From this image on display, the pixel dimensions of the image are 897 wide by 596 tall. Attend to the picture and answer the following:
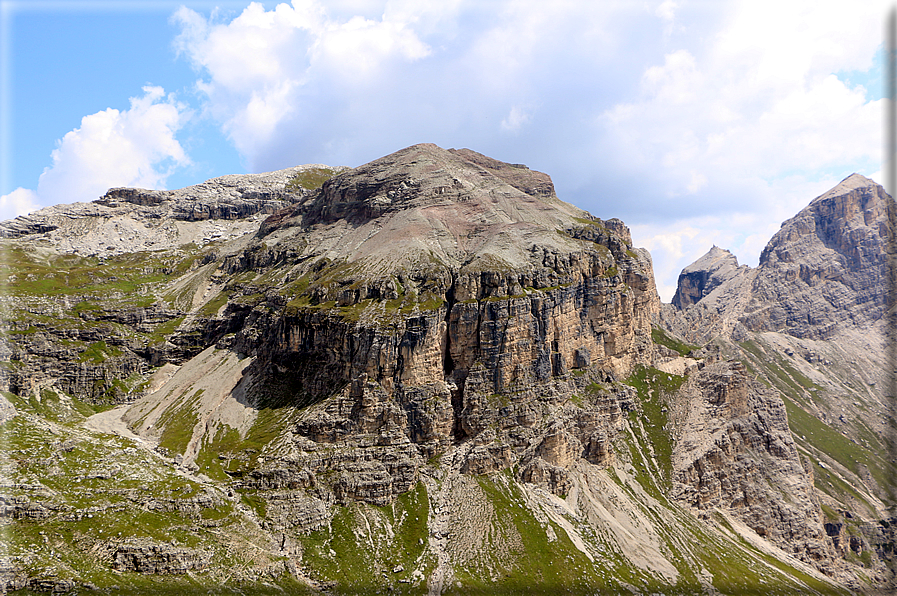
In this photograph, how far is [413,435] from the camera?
128 m

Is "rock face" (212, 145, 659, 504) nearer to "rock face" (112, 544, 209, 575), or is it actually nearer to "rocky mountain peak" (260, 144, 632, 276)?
"rocky mountain peak" (260, 144, 632, 276)

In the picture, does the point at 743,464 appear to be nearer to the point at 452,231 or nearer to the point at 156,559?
the point at 452,231

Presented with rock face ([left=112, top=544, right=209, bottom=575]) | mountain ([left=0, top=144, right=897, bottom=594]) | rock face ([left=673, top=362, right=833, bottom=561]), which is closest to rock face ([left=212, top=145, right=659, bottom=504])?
mountain ([left=0, top=144, right=897, bottom=594])

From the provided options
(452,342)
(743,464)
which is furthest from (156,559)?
(743,464)

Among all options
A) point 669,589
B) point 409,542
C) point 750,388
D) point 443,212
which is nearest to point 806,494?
point 750,388

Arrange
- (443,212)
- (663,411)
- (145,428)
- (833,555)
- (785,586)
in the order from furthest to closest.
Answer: (443,212) → (663,411) → (833,555) → (145,428) → (785,586)

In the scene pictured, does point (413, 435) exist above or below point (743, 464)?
below

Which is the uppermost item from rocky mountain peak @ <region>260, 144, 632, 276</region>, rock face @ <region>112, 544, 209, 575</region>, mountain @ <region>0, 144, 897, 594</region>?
rocky mountain peak @ <region>260, 144, 632, 276</region>

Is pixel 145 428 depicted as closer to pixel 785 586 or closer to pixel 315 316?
pixel 315 316

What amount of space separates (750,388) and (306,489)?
142 meters

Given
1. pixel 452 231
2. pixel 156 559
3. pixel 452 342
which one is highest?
pixel 452 231

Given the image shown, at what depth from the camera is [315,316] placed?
144500mm

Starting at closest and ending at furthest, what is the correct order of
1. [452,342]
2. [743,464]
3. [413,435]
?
[413,435] → [452,342] → [743,464]

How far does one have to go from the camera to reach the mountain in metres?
100
